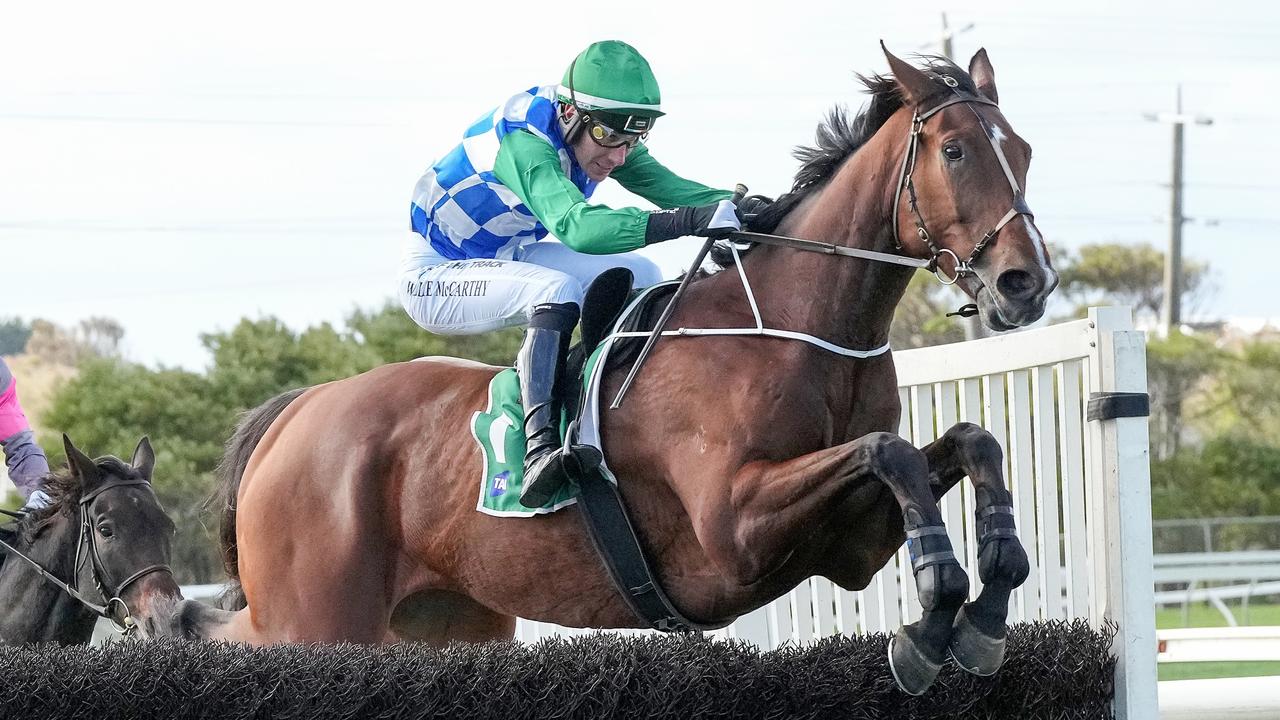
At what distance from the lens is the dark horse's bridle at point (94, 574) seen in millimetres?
5555

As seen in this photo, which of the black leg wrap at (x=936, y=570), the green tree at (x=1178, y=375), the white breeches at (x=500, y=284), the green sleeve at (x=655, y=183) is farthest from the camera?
the green tree at (x=1178, y=375)

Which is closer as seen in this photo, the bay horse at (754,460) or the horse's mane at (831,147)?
the bay horse at (754,460)

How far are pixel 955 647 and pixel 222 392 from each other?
19.7 meters

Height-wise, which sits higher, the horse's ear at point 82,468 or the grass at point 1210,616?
the horse's ear at point 82,468

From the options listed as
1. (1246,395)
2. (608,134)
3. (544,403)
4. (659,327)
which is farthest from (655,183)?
(1246,395)

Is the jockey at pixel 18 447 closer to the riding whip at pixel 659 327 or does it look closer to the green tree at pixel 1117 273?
the riding whip at pixel 659 327

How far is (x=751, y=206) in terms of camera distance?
4094 mm

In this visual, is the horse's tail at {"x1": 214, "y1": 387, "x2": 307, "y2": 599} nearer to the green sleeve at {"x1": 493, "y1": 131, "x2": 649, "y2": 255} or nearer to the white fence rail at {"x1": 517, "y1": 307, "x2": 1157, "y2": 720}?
the green sleeve at {"x1": 493, "y1": 131, "x2": 649, "y2": 255}

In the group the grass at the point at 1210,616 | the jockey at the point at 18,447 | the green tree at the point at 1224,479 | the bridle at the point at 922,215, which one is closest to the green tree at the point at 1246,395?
the green tree at the point at 1224,479

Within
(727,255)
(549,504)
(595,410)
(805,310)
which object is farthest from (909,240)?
(549,504)

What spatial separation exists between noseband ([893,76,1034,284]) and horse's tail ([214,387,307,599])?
2.42m

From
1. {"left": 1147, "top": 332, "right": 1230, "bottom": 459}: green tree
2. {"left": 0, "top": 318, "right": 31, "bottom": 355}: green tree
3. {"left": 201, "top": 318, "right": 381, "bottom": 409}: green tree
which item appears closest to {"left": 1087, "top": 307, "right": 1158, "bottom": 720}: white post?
{"left": 201, "top": 318, "right": 381, "bottom": 409}: green tree

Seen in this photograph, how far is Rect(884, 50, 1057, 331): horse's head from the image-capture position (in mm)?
3320

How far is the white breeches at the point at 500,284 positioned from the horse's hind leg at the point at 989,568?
131 centimetres
